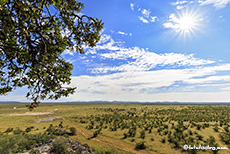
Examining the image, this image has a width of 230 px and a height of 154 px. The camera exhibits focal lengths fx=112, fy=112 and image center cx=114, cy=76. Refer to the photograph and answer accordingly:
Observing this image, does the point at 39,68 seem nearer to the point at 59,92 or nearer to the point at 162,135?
the point at 59,92

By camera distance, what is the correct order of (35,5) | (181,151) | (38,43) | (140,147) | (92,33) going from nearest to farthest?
1. (35,5)
2. (38,43)
3. (92,33)
4. (181,151)
5. (140,147)

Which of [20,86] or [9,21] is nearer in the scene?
[9,21]

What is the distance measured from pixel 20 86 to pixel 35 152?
36.9 feet

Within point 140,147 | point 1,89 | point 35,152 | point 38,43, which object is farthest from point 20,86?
point 140,147

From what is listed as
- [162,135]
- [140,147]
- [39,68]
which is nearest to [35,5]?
[39,68]

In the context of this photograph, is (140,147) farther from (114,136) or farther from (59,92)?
(59,92)

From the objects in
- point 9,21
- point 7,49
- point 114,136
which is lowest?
point 114,136

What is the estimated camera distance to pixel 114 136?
23359 mm

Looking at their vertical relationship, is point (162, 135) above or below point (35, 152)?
Answer: below

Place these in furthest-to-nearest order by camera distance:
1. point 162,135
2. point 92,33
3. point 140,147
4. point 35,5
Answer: point 162,135 → point 140,147 → point 92,33 → point 35,5

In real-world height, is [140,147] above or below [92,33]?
below

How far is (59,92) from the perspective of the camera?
5.20 m

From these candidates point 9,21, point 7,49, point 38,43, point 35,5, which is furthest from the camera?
point 38,43

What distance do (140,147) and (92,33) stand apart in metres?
19.8
